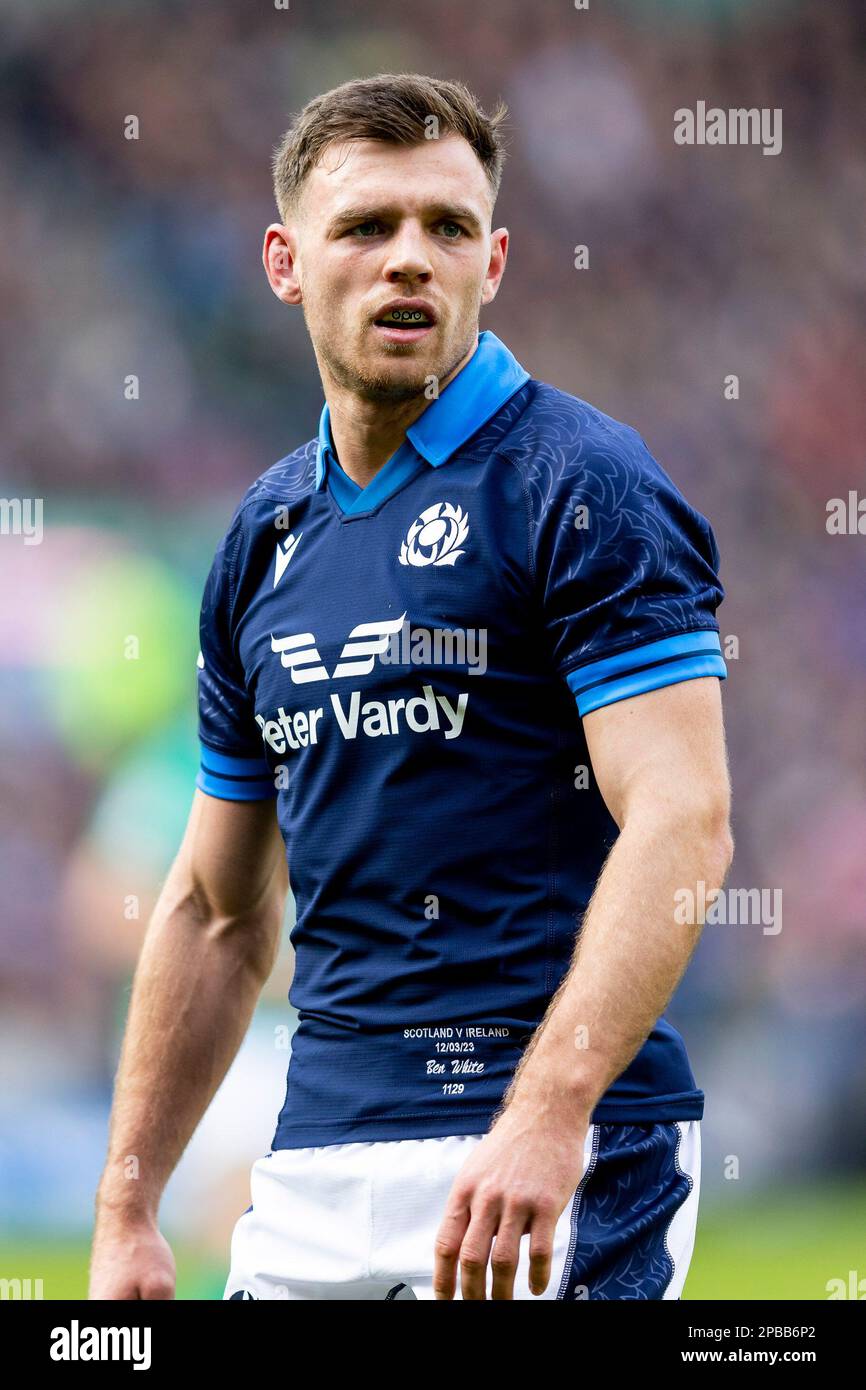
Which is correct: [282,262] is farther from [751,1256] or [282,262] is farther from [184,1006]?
[751,1256]

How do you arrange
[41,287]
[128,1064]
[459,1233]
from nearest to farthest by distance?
[459,1233] < [128,1064] < [41,287]

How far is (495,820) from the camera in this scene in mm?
1846

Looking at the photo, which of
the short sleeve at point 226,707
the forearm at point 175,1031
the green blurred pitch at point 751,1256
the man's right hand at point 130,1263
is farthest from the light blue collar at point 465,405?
the green blurred pitch at point 751,1256

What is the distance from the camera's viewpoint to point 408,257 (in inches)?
A: 77.6

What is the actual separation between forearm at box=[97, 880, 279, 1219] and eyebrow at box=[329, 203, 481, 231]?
873 mm

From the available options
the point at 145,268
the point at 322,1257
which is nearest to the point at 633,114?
the point at 145,268

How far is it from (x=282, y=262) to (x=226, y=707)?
1.88 ft

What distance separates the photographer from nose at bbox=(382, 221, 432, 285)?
1.97 m

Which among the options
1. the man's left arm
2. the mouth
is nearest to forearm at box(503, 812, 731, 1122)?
the man's left arm

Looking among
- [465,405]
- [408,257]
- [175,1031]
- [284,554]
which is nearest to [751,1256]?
[175,1031]

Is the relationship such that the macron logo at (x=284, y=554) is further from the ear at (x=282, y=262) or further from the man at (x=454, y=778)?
the ear at (x=282, y=262)

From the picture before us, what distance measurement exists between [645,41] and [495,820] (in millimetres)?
6379

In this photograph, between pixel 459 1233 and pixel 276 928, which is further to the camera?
pixel 276 928

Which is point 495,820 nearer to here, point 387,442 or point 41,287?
point 387,442
